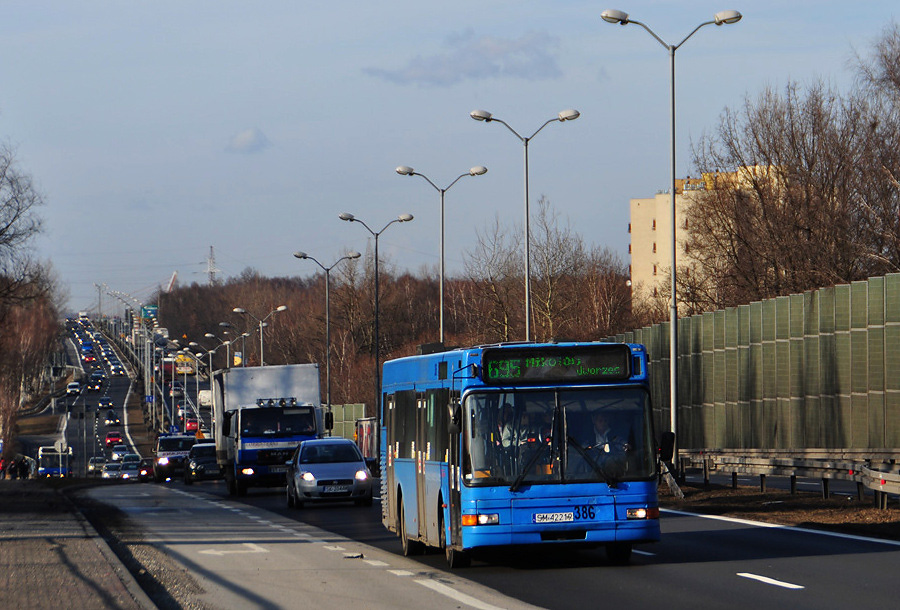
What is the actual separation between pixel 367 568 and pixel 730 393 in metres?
26.6

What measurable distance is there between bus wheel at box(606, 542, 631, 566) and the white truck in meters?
22.2

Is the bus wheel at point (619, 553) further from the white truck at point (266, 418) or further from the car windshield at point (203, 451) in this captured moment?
the car windshield at point (203, 451)

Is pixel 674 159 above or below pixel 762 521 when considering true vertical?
above

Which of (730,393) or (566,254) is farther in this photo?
(566,254)

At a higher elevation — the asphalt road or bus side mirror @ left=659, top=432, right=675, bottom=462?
bus side mirror @ left=659, top=432, right=675, bottom=462

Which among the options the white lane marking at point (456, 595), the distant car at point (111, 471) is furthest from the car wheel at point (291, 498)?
the distant car at point (111, 471)

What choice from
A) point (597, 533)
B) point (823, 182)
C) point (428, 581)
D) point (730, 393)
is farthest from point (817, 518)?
point (823, 182)

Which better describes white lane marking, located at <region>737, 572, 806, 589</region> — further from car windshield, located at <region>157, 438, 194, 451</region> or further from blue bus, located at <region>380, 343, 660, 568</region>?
car windshield, located at <region>157, 438, 194, 451</region>

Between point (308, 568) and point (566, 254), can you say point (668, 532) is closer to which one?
point (308, 568)

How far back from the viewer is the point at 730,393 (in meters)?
41.3

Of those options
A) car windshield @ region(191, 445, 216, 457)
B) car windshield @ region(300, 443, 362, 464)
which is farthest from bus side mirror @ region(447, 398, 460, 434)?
car windshield @ region(191, 445, 216, 457)

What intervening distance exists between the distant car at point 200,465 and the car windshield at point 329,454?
21.7m

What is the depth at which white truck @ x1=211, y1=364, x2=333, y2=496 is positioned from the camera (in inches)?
1479

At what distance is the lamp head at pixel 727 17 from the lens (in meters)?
31.1
